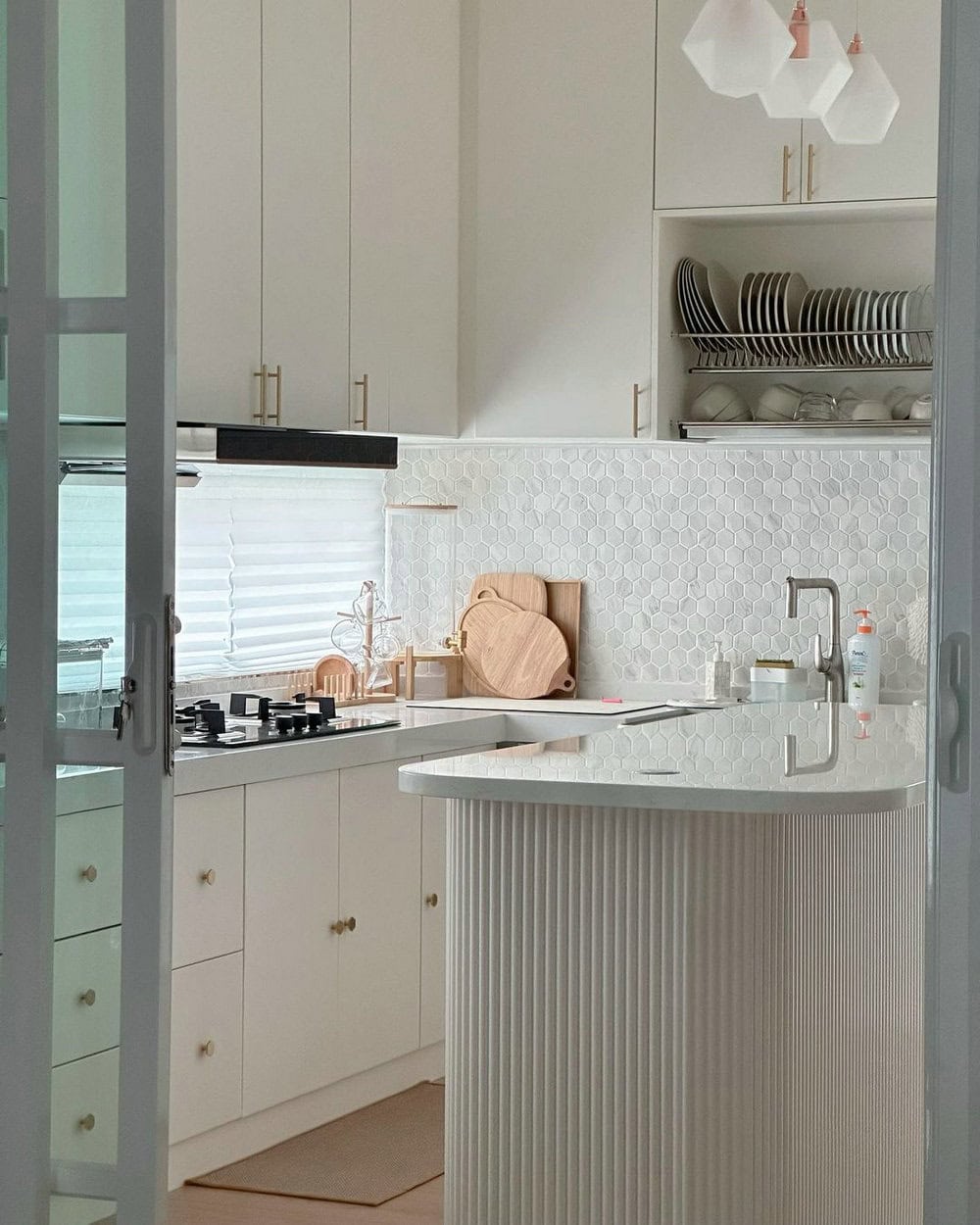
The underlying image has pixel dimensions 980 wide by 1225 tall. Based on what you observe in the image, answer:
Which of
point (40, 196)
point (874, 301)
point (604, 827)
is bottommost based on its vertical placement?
point (604, 827)

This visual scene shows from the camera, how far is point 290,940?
4031mm

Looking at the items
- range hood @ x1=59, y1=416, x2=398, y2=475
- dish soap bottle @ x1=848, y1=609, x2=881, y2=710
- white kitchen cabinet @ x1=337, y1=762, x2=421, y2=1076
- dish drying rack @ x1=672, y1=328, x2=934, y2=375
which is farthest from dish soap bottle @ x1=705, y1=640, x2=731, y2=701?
range hood @ x1=59, y1=416, x2=398, y2=475

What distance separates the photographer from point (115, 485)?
227 centimetres

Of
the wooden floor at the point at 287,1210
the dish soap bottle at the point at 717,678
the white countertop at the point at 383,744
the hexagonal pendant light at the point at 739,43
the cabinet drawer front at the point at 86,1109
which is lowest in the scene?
the wooden floor at the point at 287,1210

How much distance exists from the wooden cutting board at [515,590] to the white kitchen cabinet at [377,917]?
1.07 m

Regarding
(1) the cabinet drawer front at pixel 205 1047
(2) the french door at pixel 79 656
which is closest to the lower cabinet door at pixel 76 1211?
(2) the french door at pixel 79 656

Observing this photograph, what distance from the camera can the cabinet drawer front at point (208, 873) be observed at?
3701 mm

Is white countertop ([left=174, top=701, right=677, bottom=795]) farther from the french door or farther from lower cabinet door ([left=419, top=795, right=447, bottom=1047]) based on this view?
the french door

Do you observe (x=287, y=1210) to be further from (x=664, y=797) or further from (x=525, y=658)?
(x=525, y=658)

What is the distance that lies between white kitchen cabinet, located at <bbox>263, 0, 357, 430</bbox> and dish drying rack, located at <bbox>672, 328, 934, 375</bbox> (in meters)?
1.05

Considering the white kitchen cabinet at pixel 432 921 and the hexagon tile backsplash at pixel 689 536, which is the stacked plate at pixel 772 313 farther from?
the white kitchen cabinet at pixel 432 921

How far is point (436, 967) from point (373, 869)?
411mm

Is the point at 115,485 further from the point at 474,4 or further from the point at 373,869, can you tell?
the point at 474,4

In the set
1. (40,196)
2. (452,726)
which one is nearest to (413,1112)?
(452,726)
